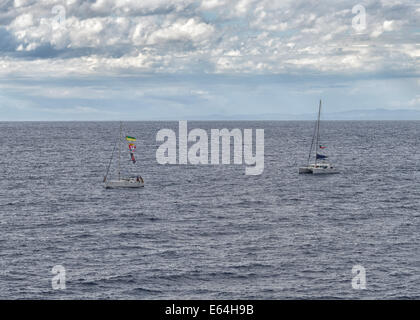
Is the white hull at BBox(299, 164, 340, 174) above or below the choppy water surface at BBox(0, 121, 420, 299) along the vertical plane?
above

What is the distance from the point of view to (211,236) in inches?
2352

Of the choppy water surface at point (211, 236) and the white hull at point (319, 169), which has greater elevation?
the white hull at point (319, 169)

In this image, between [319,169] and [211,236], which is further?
[319,169]

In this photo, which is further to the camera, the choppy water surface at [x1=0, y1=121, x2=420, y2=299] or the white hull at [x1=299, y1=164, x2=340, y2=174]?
the white hull at [x1=299, y1=164, x2=340, y2=174]

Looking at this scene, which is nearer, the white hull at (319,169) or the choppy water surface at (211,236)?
the choppy water surface at (211,236)

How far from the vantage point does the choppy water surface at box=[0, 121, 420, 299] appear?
43.3m

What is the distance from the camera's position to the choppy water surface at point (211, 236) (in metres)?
43.3

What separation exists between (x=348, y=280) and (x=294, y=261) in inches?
265

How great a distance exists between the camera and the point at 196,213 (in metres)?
73.5

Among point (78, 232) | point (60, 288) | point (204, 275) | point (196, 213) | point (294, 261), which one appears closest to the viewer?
point (60, 288)

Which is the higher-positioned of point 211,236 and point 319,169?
point 319,169
